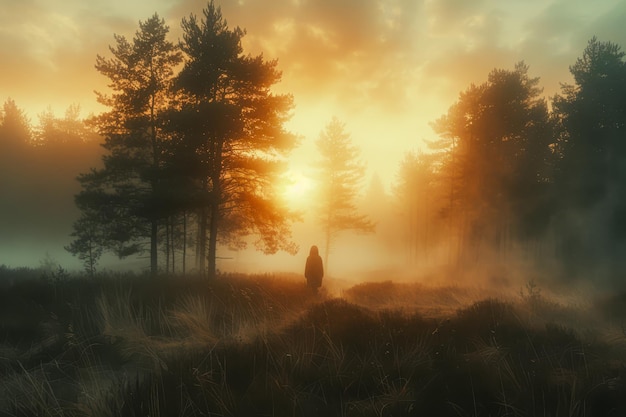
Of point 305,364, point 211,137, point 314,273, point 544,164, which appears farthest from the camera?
point 544,164

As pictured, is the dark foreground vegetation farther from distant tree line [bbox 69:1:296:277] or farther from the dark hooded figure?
distant tree line [bbox 69:1:296:277]

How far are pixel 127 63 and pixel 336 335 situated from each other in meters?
19.5

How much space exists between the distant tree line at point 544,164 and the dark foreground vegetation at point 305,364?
686 inches

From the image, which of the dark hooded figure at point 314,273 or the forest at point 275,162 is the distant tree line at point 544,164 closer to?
the forest at point 275,162

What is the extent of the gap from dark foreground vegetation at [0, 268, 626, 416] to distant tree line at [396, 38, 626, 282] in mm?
17424

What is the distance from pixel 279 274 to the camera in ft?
71.8

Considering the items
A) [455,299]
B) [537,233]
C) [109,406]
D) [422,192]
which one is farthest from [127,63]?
[422,192]

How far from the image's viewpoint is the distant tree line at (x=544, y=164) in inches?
894

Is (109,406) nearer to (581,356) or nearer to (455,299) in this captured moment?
(581,356)

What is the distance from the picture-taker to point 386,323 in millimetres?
6707

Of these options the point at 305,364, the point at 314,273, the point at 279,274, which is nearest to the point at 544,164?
the point at 279,274

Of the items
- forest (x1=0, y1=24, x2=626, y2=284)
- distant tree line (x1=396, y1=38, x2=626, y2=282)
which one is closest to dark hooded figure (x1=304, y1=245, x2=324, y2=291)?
forest (x1=0, y1=24, x2=626, y2=284)

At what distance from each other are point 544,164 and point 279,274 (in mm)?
20371

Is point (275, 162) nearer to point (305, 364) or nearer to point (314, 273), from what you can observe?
point (314, 273)
